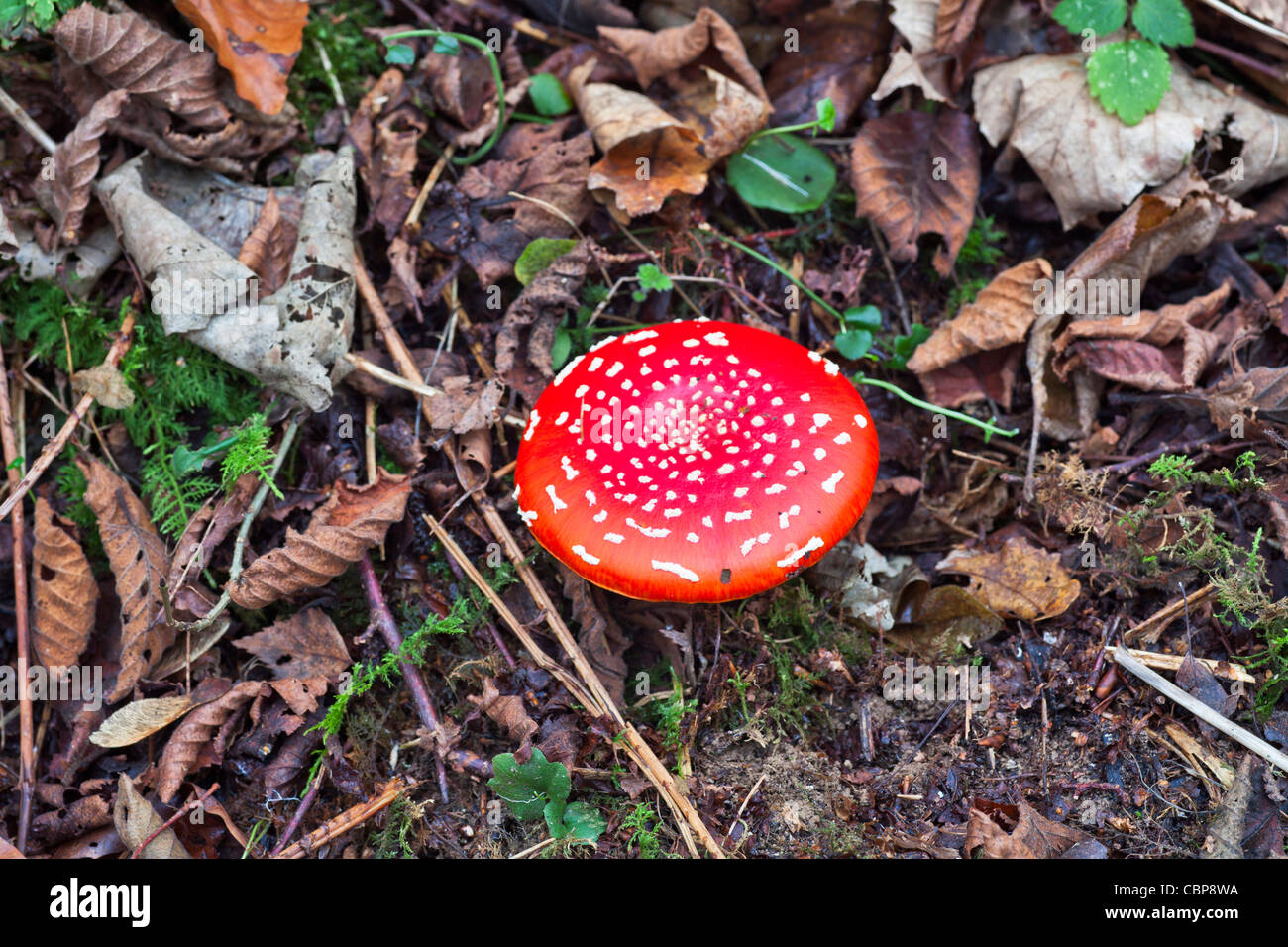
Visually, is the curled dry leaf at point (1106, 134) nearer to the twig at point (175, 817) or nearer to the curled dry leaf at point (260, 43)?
the curled dry leaf at point (260, 43)

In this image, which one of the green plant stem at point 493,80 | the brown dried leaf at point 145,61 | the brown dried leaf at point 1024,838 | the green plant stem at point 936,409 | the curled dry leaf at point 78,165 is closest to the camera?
the brown dried leaf at point 1024,838

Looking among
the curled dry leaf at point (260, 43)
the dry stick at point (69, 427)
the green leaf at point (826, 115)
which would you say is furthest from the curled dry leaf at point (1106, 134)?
the dry stick at point (69, 427)

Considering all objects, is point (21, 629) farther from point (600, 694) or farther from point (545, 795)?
point (600, 694)

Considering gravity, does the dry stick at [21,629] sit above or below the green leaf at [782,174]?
below

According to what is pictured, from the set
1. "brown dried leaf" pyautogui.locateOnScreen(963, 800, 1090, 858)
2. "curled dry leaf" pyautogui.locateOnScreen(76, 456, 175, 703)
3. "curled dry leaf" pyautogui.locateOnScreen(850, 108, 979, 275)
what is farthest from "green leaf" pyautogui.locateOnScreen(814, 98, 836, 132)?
"curled dry leaf" pyautogui.locateOnScreen(76, 456, 175, 703)

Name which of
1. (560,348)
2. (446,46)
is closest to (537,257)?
(560,348)

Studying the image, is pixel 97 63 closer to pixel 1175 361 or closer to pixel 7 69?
pixel 7 69
